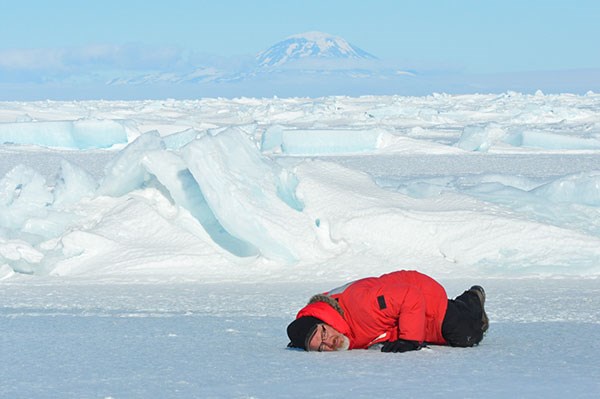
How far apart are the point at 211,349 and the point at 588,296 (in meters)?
2.09

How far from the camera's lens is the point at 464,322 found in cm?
307

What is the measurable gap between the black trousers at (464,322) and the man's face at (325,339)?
0.38 meters

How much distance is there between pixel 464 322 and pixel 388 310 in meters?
0.31

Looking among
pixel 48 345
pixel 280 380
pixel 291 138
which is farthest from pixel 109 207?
pixel 291 138

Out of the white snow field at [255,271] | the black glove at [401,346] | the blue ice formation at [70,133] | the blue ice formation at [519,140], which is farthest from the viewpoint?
the blue ice formation at [70,133]

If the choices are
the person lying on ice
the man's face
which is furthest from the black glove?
the man's face

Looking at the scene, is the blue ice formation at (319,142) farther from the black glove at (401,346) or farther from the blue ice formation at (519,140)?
the black glove at (401,346)

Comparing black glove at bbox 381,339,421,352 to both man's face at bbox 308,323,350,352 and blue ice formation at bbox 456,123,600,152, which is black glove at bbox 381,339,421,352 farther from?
blue ice formation at bbox 456,123,600,152

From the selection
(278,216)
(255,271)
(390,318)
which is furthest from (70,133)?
(390,318)

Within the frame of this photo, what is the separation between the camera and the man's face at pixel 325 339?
299cm

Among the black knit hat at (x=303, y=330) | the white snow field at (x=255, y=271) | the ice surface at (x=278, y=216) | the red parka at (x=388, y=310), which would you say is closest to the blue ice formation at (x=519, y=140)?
the white snow field at (x=255, y=271)

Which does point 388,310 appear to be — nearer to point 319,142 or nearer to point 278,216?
point 278,216

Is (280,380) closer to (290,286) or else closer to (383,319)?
(383,319)

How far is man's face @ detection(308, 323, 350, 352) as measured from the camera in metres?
2.99
